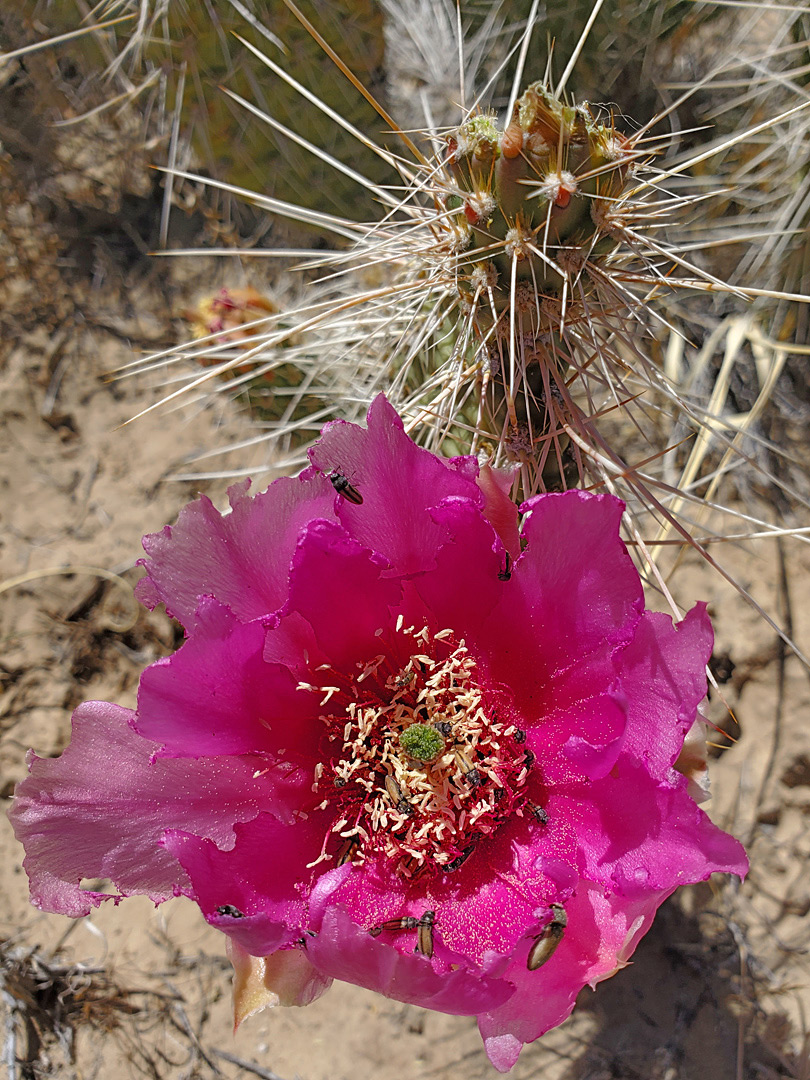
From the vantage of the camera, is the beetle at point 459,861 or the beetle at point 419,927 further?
the beetle at point 459,861

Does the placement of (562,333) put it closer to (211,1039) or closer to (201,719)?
(201,719)

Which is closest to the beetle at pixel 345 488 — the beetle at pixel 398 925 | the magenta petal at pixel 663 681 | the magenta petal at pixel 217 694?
the magenta petal at pixel 217 694

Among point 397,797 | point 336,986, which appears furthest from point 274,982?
point 336,986

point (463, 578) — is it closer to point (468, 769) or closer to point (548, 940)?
point (468, 769)

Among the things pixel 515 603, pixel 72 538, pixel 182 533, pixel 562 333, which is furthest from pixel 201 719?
pixel 72 538

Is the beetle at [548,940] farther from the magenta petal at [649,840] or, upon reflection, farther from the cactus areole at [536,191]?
the cactus areole at [536,191]

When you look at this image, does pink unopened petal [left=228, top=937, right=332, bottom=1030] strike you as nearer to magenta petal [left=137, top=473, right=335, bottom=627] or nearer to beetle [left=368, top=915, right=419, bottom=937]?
beetle [left=368, top=915, right=419, bottom=937]

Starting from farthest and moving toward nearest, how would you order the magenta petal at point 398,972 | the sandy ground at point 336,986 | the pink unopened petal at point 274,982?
the sandy ground at point 336,986 → the pink unopened petal at point 274,982 → the magenta petal at point 398,972
